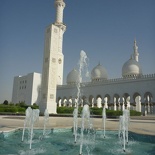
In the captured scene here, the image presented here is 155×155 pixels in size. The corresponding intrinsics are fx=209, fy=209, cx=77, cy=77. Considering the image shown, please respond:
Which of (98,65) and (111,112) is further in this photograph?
(98,65)

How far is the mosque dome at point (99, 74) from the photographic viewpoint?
3906cm

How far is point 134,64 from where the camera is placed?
35500mm

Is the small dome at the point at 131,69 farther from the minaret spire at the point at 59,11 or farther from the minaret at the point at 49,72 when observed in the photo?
the minaret at the point at 49,72

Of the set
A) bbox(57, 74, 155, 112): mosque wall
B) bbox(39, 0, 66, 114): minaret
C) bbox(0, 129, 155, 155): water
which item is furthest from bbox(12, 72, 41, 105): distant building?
bbox(0, 129, 155, 155): water

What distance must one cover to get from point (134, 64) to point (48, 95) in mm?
20851

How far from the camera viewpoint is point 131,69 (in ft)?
115

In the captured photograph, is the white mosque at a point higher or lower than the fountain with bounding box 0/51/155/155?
higher

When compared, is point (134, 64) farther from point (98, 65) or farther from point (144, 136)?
point (144, 136)

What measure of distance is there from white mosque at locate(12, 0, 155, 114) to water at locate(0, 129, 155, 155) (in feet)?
39.0

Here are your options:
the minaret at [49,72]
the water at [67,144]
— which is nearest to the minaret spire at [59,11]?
the minaret at [49,72]

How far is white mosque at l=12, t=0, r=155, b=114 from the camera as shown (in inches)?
775

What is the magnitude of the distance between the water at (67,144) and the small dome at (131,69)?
28.5m

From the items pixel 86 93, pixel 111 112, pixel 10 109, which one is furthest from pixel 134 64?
pixel 10 109

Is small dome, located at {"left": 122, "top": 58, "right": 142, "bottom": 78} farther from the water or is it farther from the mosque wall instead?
the water
